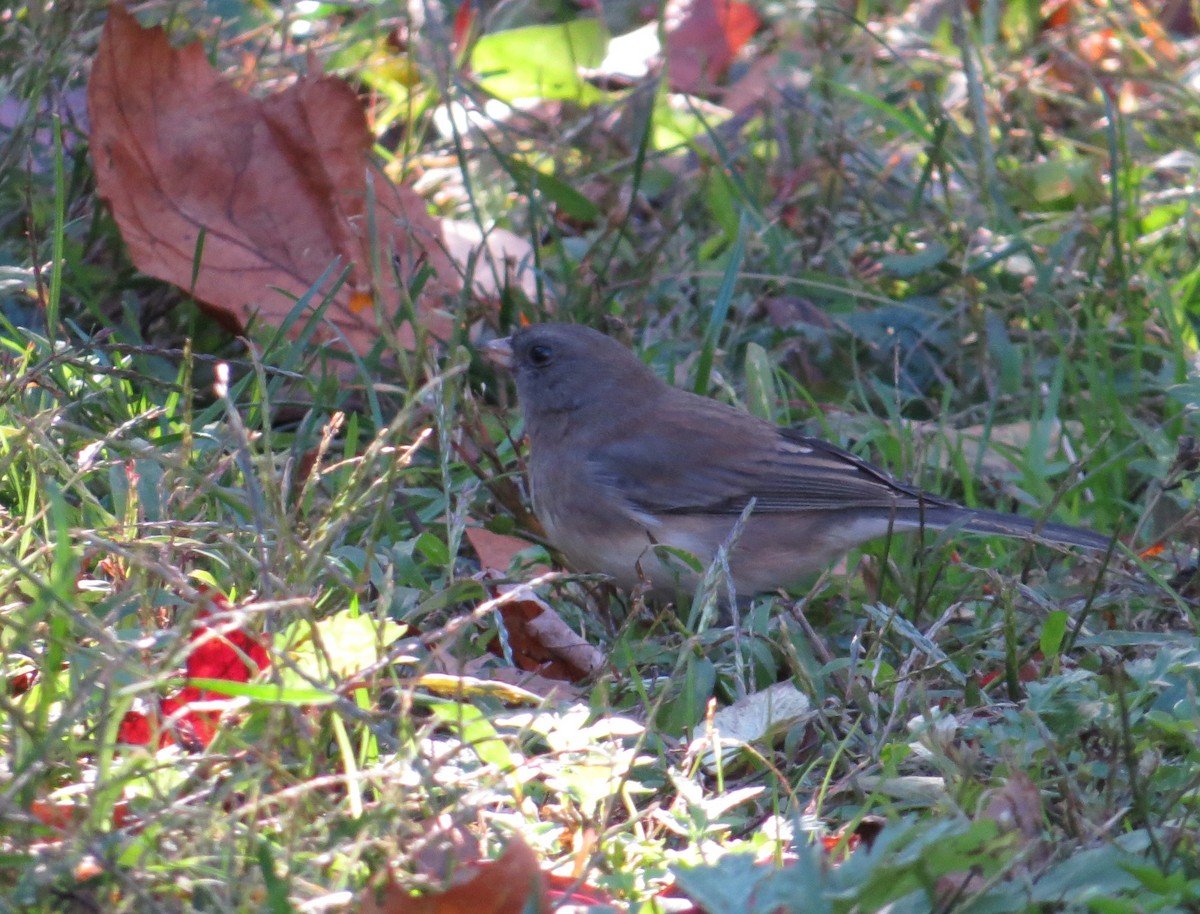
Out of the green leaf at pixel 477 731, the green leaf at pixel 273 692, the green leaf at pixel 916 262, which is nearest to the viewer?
the green leaf at pixel 273 692

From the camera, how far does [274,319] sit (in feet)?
11.6

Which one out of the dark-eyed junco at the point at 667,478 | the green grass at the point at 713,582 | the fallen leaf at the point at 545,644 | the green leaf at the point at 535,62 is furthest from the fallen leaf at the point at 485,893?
the green leaf at the point at 535,62

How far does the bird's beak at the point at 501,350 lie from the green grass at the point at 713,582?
0.65ft

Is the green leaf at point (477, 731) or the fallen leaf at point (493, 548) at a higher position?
the green leaf at point (477, 731)

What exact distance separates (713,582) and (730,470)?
114cm

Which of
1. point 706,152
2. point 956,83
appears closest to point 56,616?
point 706,152

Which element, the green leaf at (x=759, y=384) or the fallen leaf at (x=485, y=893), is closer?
the fallen leaf at (x=485, y=893)

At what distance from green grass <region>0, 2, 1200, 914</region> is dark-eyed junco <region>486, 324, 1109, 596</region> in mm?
118

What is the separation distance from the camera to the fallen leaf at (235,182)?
133 inches

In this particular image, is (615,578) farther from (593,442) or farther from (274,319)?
(274,319)

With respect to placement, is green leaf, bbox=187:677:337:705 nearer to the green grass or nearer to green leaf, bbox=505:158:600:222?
the green grass

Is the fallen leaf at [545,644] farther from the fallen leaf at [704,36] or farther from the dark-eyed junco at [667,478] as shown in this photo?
the fallen leaf at [704,36]

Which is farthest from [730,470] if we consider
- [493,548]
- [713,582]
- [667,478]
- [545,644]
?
[713,582]

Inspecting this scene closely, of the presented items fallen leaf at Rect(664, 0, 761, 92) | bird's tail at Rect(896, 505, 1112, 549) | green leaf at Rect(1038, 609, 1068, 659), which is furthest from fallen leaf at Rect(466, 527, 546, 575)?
fallen leaf at Rect(664, 0, 761, 92)
